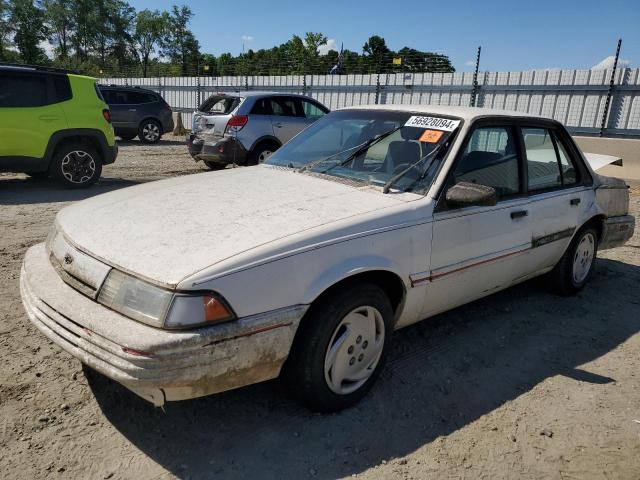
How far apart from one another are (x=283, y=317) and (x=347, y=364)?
62 cm

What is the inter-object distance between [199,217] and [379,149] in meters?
1.42

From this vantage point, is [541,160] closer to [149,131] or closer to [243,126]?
[243,126]

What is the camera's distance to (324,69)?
66.5 ft

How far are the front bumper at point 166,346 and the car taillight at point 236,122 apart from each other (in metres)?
7.71

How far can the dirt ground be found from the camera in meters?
2.39

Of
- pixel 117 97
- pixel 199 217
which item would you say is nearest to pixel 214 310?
pixel 199 217

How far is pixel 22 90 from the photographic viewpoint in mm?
7855

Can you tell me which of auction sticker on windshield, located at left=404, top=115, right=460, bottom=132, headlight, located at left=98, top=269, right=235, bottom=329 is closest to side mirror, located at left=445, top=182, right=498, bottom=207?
auction sticker on windshield, located at left=404, top=115, right=460, bottom=132

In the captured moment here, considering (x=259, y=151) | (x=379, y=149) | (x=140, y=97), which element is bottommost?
(x=259, y=151)

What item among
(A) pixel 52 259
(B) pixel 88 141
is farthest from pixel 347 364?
(B) pixel 88 141

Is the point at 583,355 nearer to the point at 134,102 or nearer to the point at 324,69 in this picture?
the point at 134,102

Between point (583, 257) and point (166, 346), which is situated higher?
point (166, 346)

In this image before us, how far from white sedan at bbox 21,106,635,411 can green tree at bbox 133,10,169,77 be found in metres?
76.0

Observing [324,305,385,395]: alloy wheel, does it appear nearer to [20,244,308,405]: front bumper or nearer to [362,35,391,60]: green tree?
[20,244,308,405]: front bumper
